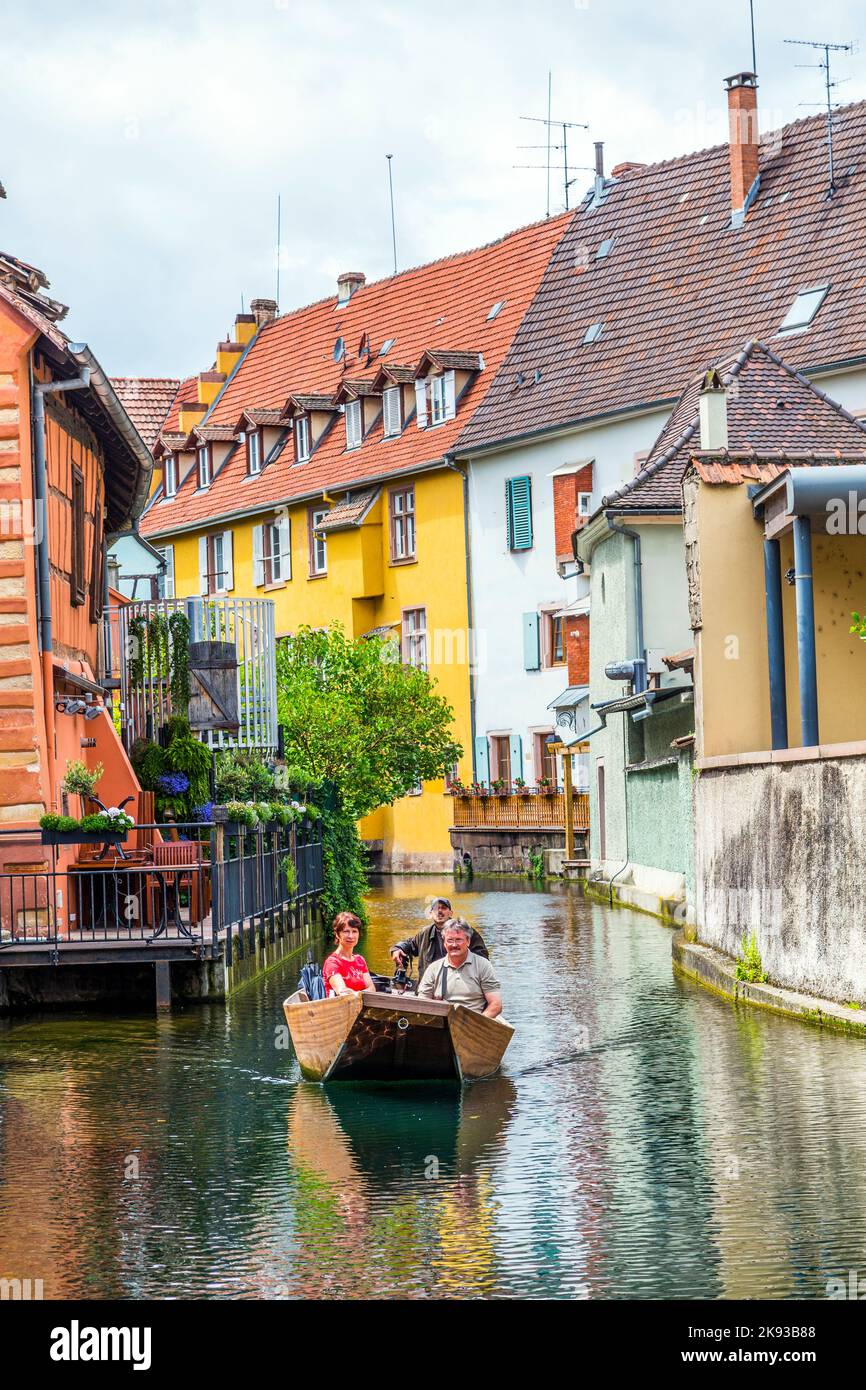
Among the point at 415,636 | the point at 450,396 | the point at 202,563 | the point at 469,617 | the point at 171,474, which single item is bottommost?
the point at 415,636

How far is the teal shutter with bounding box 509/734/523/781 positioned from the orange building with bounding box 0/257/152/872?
77.3ft

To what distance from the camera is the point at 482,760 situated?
50.1 metres

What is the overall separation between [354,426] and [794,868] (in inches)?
1530

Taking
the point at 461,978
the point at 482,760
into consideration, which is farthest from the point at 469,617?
the point at 461,978

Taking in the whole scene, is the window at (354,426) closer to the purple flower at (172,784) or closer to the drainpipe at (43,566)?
the purple flower at (172,784)

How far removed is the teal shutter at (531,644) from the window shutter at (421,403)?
7297 millimetres

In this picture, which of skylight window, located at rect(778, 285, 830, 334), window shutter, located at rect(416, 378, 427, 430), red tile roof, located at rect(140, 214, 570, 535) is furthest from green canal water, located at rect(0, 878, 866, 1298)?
window shutter, located at rect(416, 378, 427, 430)

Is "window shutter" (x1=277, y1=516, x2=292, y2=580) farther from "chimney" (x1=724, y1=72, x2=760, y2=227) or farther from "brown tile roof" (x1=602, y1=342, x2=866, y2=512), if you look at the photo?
"brown tile roof" (x1=602, y1=342, x2=866, y2=512)

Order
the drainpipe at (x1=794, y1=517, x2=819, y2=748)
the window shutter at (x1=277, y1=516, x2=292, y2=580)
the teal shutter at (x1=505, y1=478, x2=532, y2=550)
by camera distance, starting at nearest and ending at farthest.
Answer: the drainpipe at (x1=794, y1=517, x2=819, y2=748) < the teal shutter at (x1=505, y1=478, x2=532, y2=550) < the window shutter at (x1=277, y1=516, x2=292, y2=580)

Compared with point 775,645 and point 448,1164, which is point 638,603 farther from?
point 448,1164

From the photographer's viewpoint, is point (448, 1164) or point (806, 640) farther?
point (806, 640)

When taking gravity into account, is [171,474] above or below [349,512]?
above

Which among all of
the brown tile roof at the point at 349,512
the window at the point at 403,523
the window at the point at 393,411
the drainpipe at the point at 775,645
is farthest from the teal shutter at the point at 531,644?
the drainpipe at the point at 775,645

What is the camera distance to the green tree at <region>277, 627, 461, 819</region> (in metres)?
43.5
